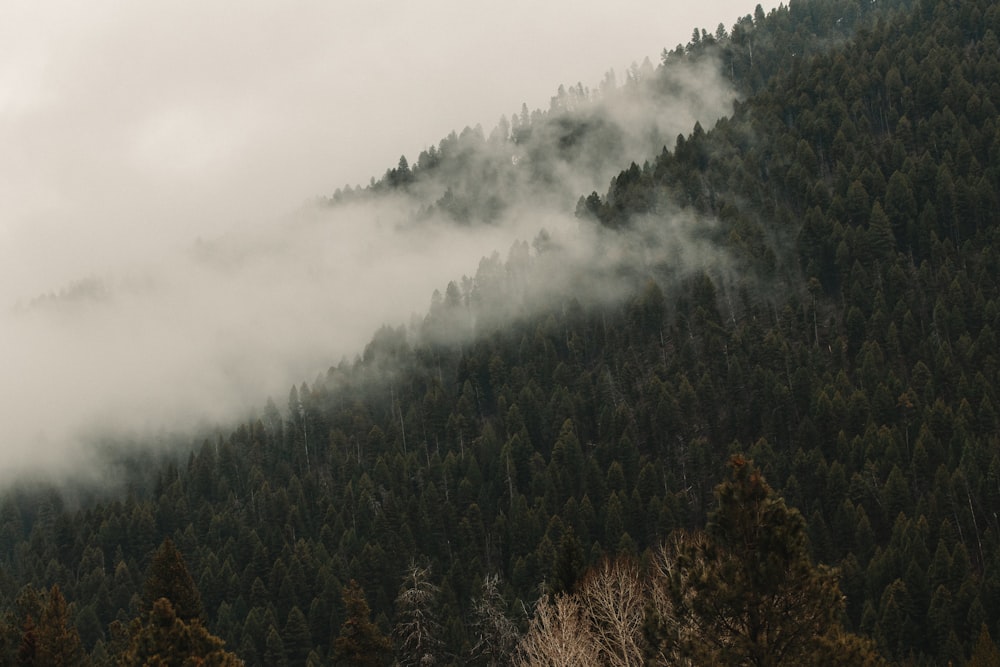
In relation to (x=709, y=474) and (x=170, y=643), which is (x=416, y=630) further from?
(x=709, y=474)

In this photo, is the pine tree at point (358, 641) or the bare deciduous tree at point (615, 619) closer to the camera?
the bare deciduous tree at point (615, 619)

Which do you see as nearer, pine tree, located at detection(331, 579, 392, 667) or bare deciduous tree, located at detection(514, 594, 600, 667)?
bare deciduous tree, located at detection(514, 594, 600, 667)

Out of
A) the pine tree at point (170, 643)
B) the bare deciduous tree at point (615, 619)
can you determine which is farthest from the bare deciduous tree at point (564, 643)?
the pine tree at point (170, 643)

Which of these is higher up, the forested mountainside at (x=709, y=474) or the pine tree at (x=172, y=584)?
the pine tree at (x=172, y=584)

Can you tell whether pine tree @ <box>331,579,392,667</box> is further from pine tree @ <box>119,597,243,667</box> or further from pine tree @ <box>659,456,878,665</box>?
pine tree @ <box>659,456,878,665</box>

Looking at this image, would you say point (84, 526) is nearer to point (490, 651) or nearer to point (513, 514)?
point (513, 514)

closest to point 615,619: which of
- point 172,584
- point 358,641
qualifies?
point 172,584

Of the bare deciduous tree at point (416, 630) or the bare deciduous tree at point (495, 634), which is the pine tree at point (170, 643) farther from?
the bare deciduous tree at point (416, 630)

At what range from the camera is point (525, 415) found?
19000cm

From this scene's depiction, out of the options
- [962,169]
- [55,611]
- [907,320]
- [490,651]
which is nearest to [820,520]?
[907,320]

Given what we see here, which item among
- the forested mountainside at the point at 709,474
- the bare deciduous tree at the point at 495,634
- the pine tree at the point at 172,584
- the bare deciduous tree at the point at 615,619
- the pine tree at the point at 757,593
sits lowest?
the forested mountainside at the point at 709,474

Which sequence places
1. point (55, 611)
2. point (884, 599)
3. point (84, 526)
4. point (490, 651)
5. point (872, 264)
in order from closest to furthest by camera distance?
1. point (55, 611)
2. point (490, 651)
3. point (884, 599)
4. point (872, 264)
5. point (84, 526)

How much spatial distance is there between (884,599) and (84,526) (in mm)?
146016

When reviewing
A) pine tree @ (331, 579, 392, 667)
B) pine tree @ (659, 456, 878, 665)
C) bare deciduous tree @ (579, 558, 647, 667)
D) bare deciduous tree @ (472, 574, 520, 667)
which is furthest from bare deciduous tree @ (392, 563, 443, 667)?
pine tree @ (659, 456, 878, 665)
